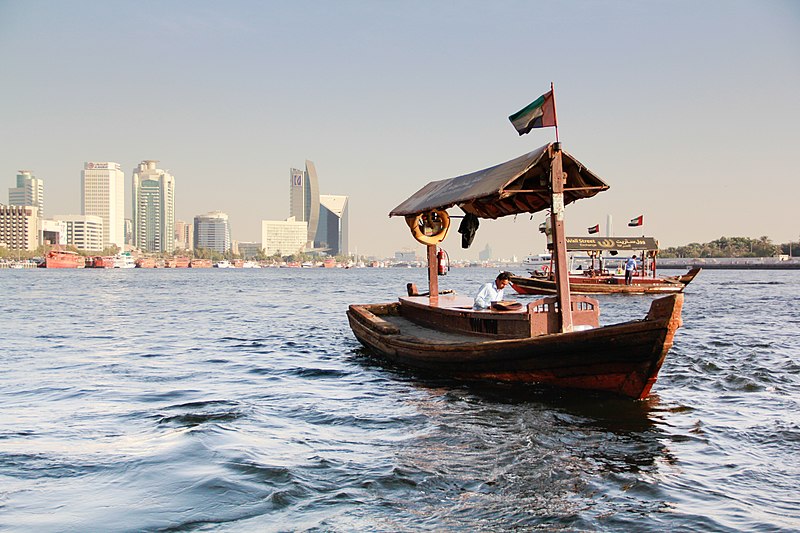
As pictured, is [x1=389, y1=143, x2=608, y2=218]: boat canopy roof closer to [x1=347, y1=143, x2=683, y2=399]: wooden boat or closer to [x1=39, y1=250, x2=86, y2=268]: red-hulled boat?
[x1=347, y1=143, x2=683, y2=399]: wooden boat

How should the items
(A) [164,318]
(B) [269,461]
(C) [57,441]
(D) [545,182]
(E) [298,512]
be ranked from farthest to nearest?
1. (A) [164,318]
2. (D) [545,182]
3. (C) [57,441]
4. (B) [269,461]
5. (E) [298,512]

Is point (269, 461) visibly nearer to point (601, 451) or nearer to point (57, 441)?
point (57, 441)

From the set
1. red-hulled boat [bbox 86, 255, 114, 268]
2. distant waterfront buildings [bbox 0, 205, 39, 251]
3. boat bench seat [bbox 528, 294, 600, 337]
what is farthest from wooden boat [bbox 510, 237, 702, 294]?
distant waterfront buildings [bbox 0, 205, 39, 251]

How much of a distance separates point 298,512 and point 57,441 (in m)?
4.06

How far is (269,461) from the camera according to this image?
7.30 metres

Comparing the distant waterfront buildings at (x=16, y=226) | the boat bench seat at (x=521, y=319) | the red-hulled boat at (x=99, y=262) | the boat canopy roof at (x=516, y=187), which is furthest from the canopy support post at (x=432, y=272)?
the distant waterfront buildings at (x=16, y=226)

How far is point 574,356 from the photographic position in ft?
31.4

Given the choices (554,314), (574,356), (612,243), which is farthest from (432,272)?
(612,243)

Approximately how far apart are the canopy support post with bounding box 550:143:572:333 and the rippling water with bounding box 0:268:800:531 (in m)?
1.29

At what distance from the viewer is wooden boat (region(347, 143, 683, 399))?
9.00 metres

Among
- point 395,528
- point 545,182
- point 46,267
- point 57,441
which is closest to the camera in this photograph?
point 395,528

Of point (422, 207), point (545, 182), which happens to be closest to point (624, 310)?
point (422, 207)

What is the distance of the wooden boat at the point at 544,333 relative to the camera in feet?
29.5

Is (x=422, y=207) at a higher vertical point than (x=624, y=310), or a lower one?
higher
